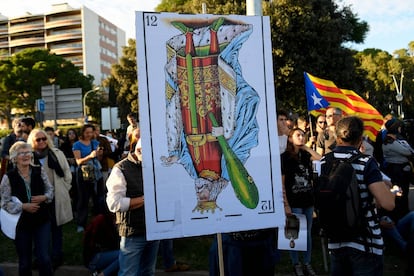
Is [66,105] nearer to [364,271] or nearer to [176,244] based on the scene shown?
[176,244]

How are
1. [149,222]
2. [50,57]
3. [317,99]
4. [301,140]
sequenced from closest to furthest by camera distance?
[149,222]
[301,140]
[317,99]
[50,57]

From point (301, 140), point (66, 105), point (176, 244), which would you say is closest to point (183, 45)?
point (301, 140)

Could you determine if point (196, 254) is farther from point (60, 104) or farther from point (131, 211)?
point (60, 104)

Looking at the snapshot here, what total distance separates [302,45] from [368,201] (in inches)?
708

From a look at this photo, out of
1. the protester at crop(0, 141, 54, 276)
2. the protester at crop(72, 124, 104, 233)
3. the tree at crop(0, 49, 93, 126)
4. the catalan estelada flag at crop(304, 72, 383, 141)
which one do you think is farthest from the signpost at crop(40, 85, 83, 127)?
the tree at crop(0, 49, 93, 126)

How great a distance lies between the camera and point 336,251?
3141 mm

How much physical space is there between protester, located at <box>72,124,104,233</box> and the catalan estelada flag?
3.33m

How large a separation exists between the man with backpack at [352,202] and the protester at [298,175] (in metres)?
1.50

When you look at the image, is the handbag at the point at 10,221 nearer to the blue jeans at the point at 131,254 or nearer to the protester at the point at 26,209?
the protester at the point at 26,209

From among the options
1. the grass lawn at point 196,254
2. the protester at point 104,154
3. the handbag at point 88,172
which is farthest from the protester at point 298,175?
the protester at point 104,154

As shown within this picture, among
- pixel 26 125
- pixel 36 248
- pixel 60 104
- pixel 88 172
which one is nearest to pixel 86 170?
pixel 88 172

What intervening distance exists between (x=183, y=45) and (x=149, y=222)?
1.08 m

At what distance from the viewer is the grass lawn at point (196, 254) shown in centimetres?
519

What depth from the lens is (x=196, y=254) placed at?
586cm
